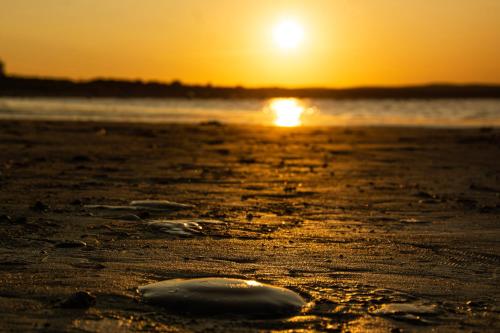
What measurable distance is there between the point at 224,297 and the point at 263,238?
2.05 meters

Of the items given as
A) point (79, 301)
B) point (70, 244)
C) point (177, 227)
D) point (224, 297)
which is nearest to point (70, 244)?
point (70, 244)

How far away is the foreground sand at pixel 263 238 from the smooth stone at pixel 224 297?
107 millimetres

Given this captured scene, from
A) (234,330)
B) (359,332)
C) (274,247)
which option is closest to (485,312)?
(359,332)

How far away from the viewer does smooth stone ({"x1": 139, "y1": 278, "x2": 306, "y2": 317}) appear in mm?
4043

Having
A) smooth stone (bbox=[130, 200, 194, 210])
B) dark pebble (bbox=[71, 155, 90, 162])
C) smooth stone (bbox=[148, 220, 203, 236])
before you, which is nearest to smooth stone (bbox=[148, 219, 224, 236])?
smooth stone (bbox=[148, 220, 203, 236])

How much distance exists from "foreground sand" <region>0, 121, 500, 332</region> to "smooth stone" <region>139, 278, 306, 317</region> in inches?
4.2

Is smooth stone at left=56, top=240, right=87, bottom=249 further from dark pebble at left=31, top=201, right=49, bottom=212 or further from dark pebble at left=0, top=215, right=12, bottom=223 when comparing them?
dark pebble at left=31, top=201, right=49, bottom=212

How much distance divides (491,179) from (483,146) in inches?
245

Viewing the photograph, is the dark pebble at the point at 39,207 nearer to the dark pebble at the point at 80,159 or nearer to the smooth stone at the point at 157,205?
the smooth stone at the point at 157,205

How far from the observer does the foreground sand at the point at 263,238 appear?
4.06 meters

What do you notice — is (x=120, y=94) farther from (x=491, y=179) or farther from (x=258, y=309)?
(x=258, y=309)

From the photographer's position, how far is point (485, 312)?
4.19 m

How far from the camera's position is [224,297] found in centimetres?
414

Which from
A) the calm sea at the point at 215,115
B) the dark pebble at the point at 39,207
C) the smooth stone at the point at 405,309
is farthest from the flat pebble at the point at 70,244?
the calm sea at the point at 215,115
